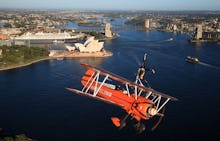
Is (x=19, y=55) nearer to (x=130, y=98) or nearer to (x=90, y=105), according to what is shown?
(x=90, y=105)

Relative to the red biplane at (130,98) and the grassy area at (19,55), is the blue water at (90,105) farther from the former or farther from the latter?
the red biplane at (130,98)

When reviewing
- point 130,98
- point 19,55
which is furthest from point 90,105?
point 19,55

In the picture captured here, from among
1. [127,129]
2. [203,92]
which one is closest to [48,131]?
[127,129]

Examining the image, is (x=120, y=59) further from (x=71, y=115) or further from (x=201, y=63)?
(x=71, y=115)

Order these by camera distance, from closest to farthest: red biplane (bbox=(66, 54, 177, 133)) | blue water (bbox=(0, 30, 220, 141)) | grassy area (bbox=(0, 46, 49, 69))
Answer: red biplane (bbox=(66, 54, 177, 133)), blue water (bbox=(0, 30, 220, 141)), grassy area (bbox=(0, 46, 49, 69))

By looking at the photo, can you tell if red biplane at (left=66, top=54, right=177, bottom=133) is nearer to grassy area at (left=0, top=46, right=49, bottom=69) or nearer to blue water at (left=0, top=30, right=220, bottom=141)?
blue water at (left=0, top=30, right=220, bottom=141)

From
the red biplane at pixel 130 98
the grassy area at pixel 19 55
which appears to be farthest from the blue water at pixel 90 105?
the red biplane at pixel 130 98

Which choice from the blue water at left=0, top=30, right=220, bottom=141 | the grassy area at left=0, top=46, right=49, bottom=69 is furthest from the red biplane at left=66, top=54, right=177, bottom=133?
the grassy area at left=0, top=46, right=49, bottom=69
